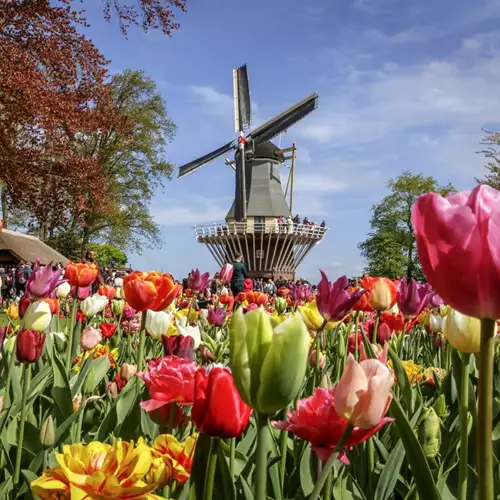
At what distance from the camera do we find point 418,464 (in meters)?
0.79

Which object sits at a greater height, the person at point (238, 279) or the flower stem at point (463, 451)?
the person at point (238, 279)

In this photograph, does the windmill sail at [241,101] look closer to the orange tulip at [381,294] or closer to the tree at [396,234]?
the tree at [396,234]

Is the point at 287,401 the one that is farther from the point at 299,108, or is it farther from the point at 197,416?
the point at 299,108

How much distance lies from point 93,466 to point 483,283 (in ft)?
1.91

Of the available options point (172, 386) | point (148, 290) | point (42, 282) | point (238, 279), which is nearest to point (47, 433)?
point (172, 386)

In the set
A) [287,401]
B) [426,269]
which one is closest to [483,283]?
[426,269]

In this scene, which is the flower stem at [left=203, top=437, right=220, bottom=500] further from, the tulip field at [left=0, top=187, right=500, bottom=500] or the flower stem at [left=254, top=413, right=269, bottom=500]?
the flower stem at [left=254, top=413, right=269, bottom=500]

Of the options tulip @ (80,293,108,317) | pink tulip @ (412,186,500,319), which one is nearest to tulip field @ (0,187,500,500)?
pink tulip @ (412,186,500,319)

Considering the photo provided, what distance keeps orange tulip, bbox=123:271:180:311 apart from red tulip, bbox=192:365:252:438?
3.35 ft

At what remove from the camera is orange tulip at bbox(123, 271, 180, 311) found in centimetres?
183

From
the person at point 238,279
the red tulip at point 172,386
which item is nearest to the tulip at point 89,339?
the red tulip at point 172,386

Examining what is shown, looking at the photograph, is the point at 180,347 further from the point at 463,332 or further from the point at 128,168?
the point at 128,168

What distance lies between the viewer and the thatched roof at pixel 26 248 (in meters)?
26.4

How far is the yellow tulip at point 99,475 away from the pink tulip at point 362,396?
0.89 ft
